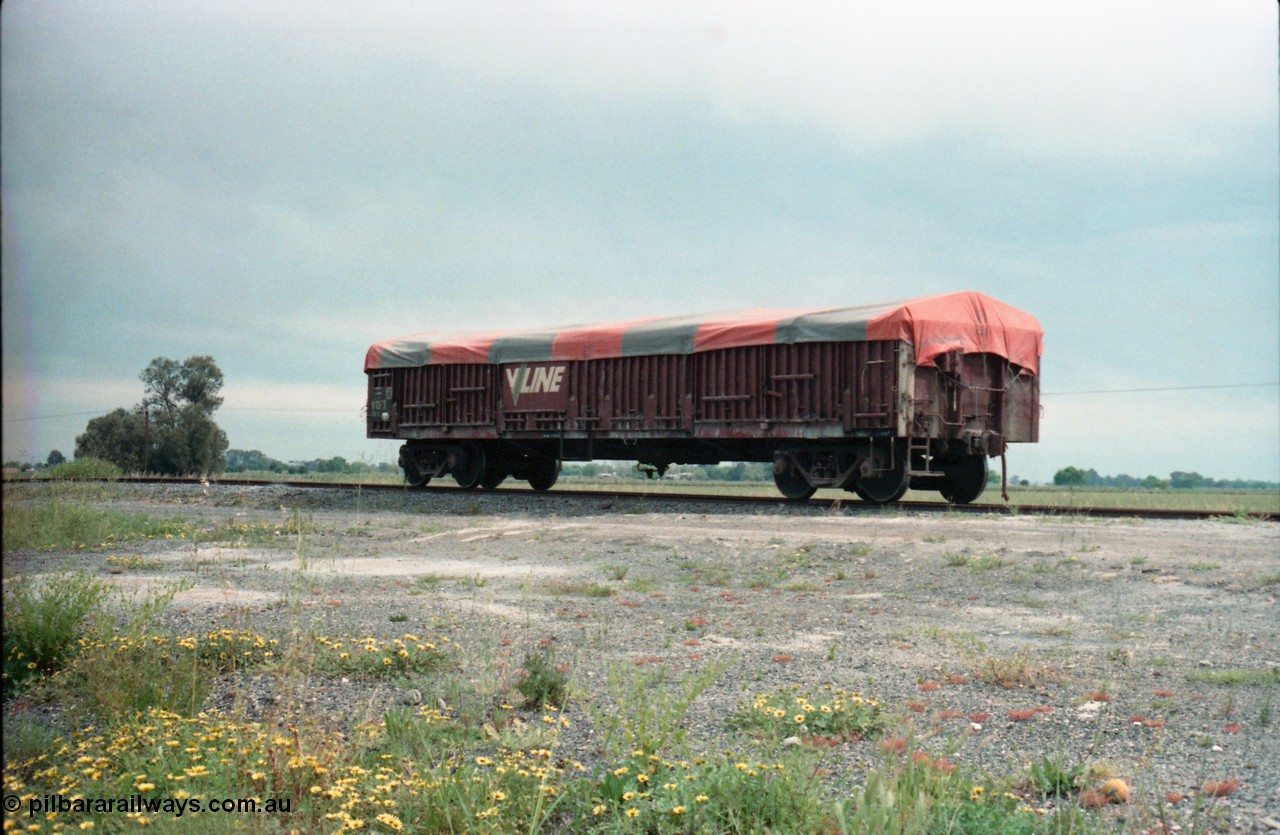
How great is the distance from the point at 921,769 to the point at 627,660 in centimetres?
232

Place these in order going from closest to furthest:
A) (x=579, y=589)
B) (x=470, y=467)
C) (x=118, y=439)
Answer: (x=579, y=589) → (x=470, y=467) → (x=118, y=439)

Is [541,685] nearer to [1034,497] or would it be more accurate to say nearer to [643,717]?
[643,717]

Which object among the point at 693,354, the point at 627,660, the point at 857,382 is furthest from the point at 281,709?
the point at 693,354

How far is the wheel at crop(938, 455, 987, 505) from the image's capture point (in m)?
19.2

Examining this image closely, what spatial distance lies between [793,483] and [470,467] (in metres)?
8.77

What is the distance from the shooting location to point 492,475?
24250mm

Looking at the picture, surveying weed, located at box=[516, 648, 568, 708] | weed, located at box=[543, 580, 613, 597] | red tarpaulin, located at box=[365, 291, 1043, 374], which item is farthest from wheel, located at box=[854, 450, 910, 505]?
weed, located at box=[516, 648, 568, 708]

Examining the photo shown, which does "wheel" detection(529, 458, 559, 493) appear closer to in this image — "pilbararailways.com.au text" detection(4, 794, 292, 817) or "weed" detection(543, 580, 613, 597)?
"weed" detection(543, 580, 613, 597)

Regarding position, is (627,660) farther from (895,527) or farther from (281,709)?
(895,527)

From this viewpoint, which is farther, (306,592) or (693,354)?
(693,354)

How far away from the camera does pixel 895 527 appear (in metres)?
13.0

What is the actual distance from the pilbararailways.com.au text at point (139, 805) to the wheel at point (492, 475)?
2058 cm

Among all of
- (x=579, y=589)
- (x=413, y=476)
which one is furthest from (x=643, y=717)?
(x=413, y=476)

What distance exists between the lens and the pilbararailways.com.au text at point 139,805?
3.24 metres
